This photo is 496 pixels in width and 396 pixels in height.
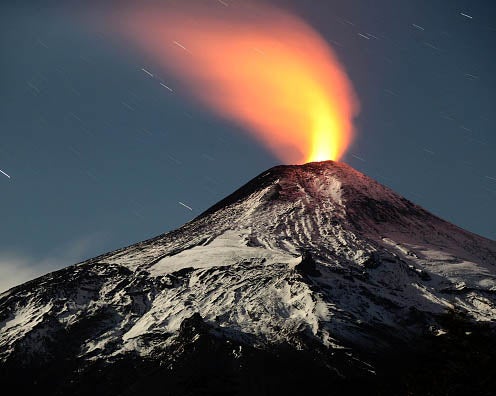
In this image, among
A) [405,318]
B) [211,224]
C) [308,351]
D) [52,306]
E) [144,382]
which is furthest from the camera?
[211,224]

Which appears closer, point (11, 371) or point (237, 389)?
point (237, 389)

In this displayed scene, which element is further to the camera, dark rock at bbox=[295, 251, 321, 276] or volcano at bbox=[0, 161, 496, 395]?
dark rock at bbox=[295, 251, 321, 276]

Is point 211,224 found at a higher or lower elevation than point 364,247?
lower

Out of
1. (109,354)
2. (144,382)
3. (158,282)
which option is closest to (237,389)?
(144,382)

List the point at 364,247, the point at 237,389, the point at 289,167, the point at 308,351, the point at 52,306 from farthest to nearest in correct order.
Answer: the point at 289,167 < the point at 364,247 < the point at 52,306 < the point at 308,351 < the point at 237,389

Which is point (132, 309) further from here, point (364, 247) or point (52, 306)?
point (364, 247)

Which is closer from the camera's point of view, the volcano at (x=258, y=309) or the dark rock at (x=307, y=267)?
the volcano at (x=258, y=309)

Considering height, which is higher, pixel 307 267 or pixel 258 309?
pixel 307 267

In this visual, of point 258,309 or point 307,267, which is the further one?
point 307,267
